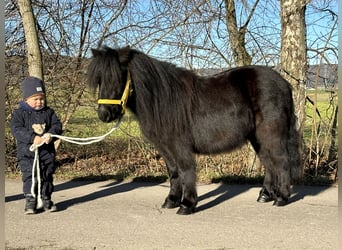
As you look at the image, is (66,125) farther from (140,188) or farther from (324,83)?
(324,83)

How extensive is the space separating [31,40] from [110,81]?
3349 millimetres

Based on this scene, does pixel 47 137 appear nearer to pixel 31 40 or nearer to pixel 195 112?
pixel 195 112

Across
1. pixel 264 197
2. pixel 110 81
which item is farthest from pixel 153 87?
pixel 264 197

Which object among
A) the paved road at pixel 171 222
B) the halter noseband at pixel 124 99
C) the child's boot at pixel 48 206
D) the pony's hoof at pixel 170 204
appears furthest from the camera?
the pony's hoof at pixel 170 204

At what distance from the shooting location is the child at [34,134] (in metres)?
5.02

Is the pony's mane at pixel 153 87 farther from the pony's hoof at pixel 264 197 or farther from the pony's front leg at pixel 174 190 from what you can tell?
the pony's hoof at pixel 264 197

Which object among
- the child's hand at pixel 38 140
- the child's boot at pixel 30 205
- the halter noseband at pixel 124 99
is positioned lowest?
the child's boot at pixel 30 205

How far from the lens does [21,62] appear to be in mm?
8039

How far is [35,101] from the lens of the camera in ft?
16.6

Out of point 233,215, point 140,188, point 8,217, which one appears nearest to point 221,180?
point 140,188

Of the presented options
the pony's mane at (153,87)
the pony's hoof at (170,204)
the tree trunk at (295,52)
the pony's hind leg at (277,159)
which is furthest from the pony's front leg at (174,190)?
the tree trunk at (295,52)

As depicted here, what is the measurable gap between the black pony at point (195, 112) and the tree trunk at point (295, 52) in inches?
55.2

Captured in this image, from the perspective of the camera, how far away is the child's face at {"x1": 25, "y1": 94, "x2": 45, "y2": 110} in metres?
5.05

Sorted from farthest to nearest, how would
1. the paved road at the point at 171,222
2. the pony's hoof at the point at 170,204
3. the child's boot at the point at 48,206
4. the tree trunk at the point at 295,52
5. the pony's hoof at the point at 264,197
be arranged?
the tree trunk at the point at 295,52 < the pony's hoof at the point at 264,197 < the pony's hoof at the point at 170,204 < the child's boot at the point at 48,206 < the paved road at the point at 171,222
